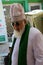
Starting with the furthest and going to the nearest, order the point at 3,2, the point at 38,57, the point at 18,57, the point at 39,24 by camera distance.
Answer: the point at 3,2, the point at 39,24, the point at 18,57, the point at 38,57

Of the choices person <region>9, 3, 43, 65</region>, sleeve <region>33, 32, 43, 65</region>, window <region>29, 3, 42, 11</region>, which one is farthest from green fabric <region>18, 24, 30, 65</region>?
window <region>29, 3, 42, 11</region>

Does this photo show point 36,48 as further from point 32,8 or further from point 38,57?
point 32,8

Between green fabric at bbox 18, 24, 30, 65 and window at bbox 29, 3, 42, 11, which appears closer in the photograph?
green fabric at bbox 18, 24, 30, 65

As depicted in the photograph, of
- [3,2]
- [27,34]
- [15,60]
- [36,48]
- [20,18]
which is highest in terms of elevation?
[3,2]

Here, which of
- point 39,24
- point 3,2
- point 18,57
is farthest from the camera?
point 3,2

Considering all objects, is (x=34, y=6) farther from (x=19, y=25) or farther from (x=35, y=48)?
(x=35, y=48)

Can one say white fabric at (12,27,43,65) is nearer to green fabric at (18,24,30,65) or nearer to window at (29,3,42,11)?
green fabric at (18,24,30,65)

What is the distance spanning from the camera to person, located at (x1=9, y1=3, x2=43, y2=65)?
58.2 inches

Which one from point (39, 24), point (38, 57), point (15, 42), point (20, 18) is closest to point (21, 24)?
point (20, 18)

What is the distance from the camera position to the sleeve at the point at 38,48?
1.46 m

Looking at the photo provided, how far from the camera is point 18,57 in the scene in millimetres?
1615

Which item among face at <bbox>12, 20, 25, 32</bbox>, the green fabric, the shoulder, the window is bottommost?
the green fabric

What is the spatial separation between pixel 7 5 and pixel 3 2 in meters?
0.07

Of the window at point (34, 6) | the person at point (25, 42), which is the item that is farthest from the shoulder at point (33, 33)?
the window at point (34, 6)
